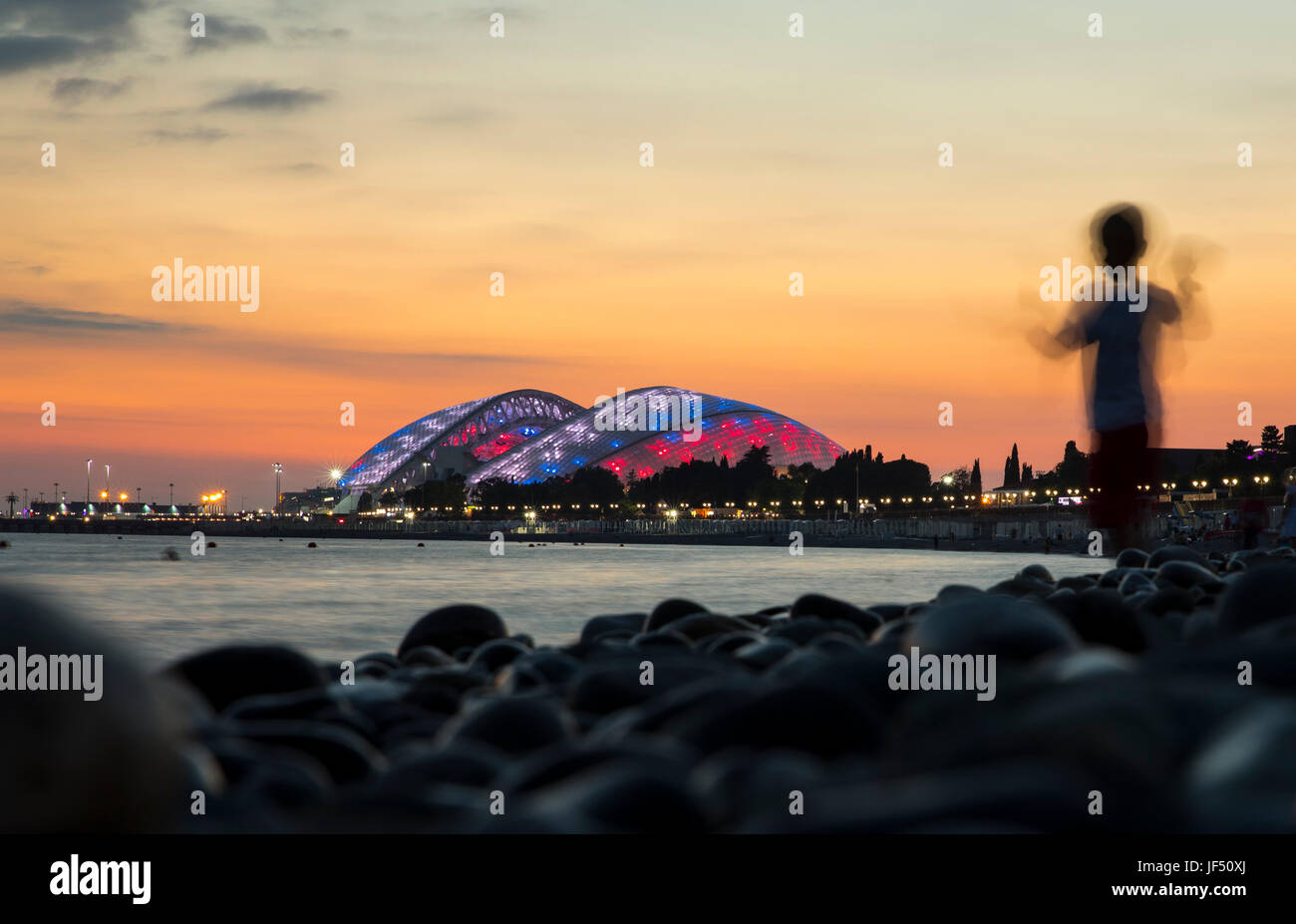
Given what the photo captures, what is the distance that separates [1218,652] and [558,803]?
6.70 ft

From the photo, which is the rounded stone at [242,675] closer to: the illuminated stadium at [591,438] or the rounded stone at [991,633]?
the rounded stone at [991,633]

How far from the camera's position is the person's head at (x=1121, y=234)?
795 cm

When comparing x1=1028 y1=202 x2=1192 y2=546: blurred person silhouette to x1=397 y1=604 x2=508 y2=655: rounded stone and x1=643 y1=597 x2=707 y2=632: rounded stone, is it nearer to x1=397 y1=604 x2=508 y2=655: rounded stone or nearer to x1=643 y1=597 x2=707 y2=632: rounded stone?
x1=643 y1=597 x2=707 y2=632: rounded stone

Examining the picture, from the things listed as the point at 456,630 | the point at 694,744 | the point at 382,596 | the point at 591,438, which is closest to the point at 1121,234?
the point at 456,630

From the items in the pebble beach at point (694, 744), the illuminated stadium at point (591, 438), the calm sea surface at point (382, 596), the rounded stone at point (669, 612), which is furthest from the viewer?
the illuminated stadium at point (591, 438)

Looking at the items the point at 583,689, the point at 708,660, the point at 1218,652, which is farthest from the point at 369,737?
the point at 1218,652

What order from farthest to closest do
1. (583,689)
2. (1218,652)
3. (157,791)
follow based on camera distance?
(583,689) < (1218,652) < (157,791)

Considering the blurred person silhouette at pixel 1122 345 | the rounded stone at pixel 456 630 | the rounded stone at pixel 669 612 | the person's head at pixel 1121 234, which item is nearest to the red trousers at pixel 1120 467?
the blurred person silhouette at pixel 1122 345

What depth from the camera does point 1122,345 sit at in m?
8.12

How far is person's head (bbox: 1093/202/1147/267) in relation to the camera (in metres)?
7.95
